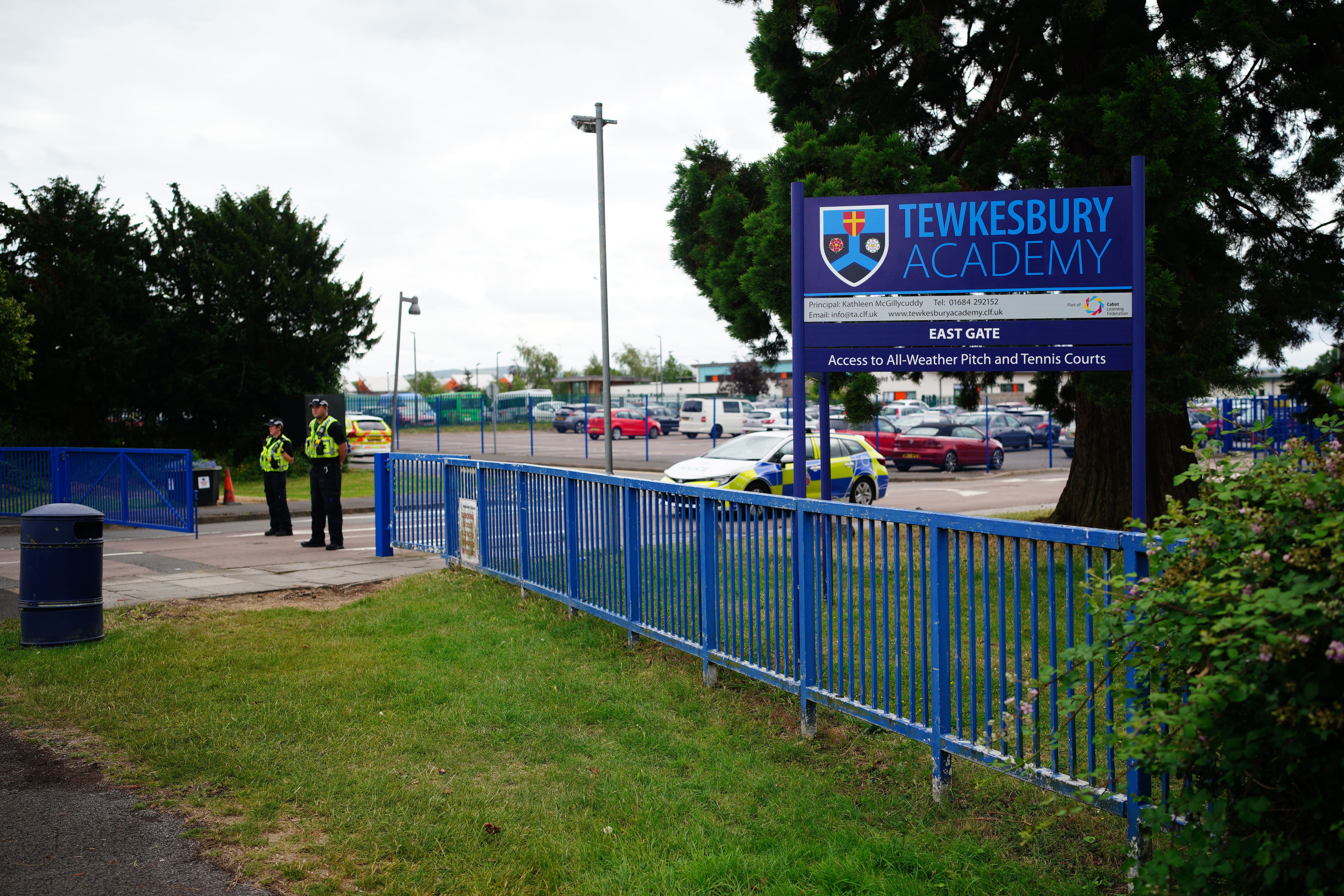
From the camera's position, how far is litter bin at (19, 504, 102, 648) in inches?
298

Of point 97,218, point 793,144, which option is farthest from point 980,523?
point 97,218

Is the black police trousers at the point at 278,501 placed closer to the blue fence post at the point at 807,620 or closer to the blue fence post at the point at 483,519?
the blue fence post at the point at 483,519

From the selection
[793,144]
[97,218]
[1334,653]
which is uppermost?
[97,218]

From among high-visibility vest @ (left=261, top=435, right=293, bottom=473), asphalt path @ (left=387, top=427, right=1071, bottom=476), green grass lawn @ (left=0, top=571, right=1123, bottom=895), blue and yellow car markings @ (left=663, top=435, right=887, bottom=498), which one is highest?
high-visibility vest @ (left=261, top=435, right=293, bottom=473)

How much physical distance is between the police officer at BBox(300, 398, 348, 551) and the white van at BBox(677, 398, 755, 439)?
111 ft

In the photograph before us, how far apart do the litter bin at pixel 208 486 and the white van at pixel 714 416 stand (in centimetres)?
2852

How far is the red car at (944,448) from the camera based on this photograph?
30.9 metres

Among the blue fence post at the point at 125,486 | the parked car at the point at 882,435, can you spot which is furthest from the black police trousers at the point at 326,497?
the parked car at the point at 882,435

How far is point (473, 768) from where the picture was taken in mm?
4945

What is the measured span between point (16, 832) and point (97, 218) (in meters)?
24.6

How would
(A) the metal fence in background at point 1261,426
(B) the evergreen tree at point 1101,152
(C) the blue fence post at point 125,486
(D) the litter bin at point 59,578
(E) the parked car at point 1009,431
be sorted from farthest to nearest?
1. (E) the parked car at point 1009,431
2. (C) the blue fence post at point 125,486
3. (B) the evergreen tree at point 1101,152
4. (D) the litter bin at point 59,578
5. (A) the metal fence in background at point 1261,426

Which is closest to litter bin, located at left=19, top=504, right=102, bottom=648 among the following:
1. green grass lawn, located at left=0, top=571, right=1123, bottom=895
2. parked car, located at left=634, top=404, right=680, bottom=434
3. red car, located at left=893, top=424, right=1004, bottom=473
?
green grass lawn, located at left=0, top=571, right=1123, bottom=895

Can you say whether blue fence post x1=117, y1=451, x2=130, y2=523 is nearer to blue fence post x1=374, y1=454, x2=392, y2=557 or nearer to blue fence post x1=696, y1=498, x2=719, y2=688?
blue fence post x1=374, y1=454, x2=392, y2=557

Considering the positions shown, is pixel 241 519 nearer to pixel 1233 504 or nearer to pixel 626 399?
pixel 1233 504
